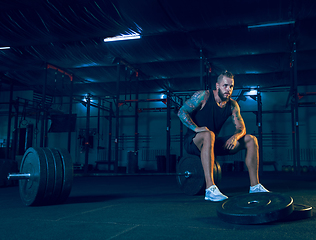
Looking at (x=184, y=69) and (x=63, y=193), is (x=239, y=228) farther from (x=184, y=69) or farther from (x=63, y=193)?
(x=184, y=69)

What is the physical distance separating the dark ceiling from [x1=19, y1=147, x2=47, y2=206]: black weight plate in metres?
2.82

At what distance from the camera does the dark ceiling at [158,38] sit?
13.4 feet

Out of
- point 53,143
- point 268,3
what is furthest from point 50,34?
point 53,143

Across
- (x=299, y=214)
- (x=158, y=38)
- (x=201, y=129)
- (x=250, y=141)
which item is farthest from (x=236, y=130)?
(x=158, y=38)

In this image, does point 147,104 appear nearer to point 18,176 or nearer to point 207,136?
point 207,136

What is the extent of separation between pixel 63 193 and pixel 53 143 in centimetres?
823

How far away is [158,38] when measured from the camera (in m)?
5.01

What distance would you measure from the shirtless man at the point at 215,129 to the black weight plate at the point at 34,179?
1.00 metres

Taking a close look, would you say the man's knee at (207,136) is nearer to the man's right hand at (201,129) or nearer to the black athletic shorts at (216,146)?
the man's right hand at (201,129)

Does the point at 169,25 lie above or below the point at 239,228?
above

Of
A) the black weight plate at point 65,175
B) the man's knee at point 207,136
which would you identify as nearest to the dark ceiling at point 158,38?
the man's knee at point 207,136

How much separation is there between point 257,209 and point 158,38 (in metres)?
4.19

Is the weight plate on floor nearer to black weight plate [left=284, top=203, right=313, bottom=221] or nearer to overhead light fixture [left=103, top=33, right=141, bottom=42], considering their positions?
black weight plate [left=284, top=203, right=313, bottom=221]

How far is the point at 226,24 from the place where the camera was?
4.36 m
